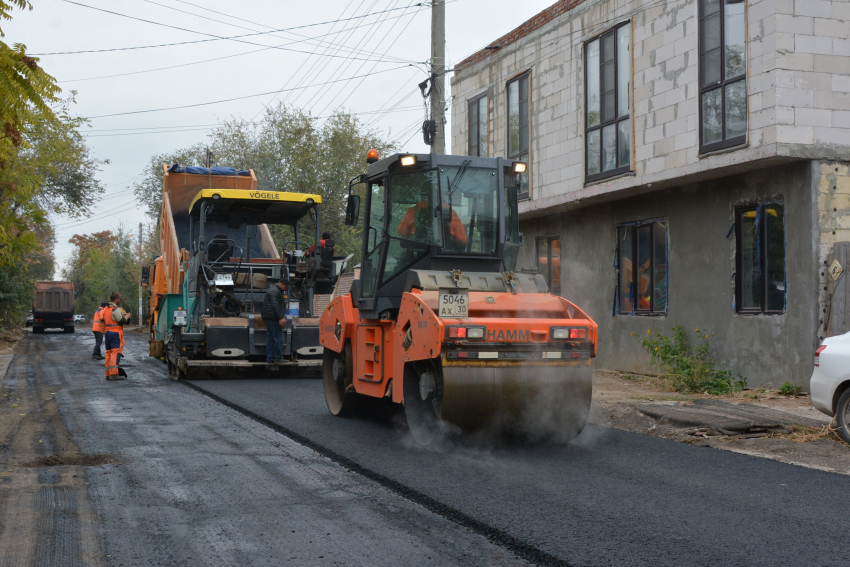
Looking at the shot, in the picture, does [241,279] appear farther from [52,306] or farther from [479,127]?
[52,306]

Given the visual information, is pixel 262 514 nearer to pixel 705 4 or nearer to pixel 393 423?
pixel 393 423

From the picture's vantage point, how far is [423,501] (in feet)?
19.0

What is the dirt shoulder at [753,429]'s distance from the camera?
778 centimetres

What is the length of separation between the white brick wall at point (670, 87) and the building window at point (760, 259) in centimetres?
100

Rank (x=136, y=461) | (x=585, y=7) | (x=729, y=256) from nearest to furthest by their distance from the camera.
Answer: (x=136, y=461)
(x=729, y=256)
(x=585, y=7)

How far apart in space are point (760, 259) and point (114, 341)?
37.4 feet

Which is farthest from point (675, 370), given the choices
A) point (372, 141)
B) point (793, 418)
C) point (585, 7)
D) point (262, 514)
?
point (372, 141)

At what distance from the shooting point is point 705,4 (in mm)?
13031

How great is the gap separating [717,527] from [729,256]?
8.52 metres

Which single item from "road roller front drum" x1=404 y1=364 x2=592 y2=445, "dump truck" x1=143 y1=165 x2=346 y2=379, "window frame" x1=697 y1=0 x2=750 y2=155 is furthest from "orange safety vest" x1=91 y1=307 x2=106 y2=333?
"window frame" x1=697 y1=0 x2=750 y2=155

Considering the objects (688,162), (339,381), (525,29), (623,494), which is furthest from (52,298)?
(623,494)

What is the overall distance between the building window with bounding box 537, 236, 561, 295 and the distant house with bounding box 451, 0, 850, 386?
0.04 meters

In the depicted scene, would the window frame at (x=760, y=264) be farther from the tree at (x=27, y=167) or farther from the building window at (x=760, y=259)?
the tree at (x=27, y=167)

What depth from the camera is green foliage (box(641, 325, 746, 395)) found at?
12.6 m
